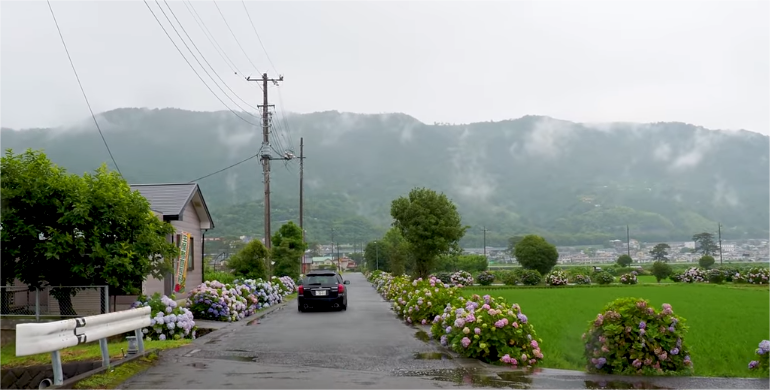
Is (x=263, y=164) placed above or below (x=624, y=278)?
above

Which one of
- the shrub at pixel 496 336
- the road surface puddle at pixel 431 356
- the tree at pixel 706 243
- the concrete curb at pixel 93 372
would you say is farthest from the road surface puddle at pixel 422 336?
the tree at pixel 706 243

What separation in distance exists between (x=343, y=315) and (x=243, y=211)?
449 feet

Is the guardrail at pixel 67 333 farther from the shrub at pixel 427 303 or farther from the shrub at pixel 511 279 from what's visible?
the shrub at pixel 511 279

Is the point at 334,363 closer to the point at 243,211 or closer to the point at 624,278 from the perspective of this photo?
the point at 624,278

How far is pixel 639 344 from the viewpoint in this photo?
945 centimetres

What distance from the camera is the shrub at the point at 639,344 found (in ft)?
30.9

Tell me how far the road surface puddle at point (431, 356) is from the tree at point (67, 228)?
22.2 ft

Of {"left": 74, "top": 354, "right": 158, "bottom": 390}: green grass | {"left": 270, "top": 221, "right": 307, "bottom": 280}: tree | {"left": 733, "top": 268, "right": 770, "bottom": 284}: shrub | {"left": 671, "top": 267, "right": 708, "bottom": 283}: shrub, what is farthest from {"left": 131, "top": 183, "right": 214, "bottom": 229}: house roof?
{"left": 671, "top": 267, "right": 708, "bottom": 283}: shrub

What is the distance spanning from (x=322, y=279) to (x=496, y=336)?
14.9 metres

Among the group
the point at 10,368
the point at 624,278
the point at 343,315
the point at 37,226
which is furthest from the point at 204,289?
the point at 624,278

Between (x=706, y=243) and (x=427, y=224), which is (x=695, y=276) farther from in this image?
(x=706, y=243)

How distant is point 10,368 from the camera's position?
444 inches

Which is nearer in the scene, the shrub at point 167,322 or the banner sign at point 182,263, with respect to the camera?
the shrub at point 167,322

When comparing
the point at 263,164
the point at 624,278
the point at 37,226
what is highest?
the point at 263,164
